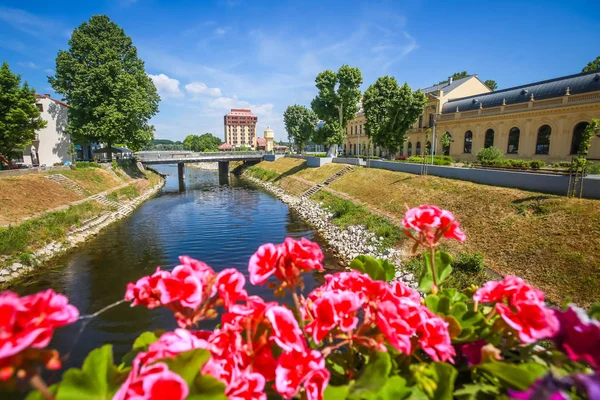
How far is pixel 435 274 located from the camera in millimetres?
2553

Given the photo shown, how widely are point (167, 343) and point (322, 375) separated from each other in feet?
2.67

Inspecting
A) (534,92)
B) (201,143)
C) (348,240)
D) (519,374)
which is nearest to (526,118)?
(534,92)

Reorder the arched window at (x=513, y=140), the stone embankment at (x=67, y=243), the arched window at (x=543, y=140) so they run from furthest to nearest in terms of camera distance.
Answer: the arched window at (x=513, y=140), the arched window at (x=543, y=140), the stone embankment at (x=67, y=243)

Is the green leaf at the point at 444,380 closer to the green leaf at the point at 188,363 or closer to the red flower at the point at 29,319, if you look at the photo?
the green leaf at the point at 188,363

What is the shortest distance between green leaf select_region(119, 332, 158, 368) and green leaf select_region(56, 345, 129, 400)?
325mm

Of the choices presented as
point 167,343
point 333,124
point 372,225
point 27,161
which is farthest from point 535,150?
point 27,161

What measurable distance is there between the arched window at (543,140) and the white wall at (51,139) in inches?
2394

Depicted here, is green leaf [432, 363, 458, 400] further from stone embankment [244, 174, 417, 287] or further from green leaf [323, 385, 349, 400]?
stone embankment [244, 174, 417, 287]

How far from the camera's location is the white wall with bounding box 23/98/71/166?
37.2 meters

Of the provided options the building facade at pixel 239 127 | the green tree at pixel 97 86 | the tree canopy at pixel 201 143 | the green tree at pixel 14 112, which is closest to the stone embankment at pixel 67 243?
the green tree at pixel 14 112

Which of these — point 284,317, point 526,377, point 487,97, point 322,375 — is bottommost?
point 322,375

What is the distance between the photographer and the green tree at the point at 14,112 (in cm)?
2708

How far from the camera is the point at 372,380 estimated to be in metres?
1.56

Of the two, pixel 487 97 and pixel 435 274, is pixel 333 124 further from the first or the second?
pixel 435 274
